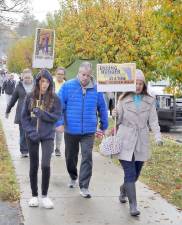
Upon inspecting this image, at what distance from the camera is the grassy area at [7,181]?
7.56 m

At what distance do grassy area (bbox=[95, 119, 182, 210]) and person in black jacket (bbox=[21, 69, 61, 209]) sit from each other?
5.85 feet

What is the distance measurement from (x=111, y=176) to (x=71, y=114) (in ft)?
6.26

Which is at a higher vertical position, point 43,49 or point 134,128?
point 43,49

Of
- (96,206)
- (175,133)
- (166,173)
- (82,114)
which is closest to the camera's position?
(96,206)

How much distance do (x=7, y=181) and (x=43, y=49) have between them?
79.2 inches

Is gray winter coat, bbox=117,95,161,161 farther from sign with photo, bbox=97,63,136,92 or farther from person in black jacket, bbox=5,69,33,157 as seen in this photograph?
person in black jacket, bbox=5,69,33,157

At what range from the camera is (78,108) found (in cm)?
757

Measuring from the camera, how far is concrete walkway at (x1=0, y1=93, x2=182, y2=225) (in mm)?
6492

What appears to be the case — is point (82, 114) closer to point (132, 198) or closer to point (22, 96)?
point (132, 198)

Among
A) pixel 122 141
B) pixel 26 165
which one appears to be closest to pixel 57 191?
pixel 122 141

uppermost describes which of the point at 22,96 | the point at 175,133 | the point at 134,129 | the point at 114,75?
the point at 114,75

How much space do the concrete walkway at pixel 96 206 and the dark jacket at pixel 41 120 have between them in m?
0.89

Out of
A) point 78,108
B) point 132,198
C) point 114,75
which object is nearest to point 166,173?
point 78,108

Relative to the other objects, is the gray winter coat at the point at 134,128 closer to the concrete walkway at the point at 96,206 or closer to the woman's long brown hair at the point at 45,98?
the concrete walkway at the point at 96,206
